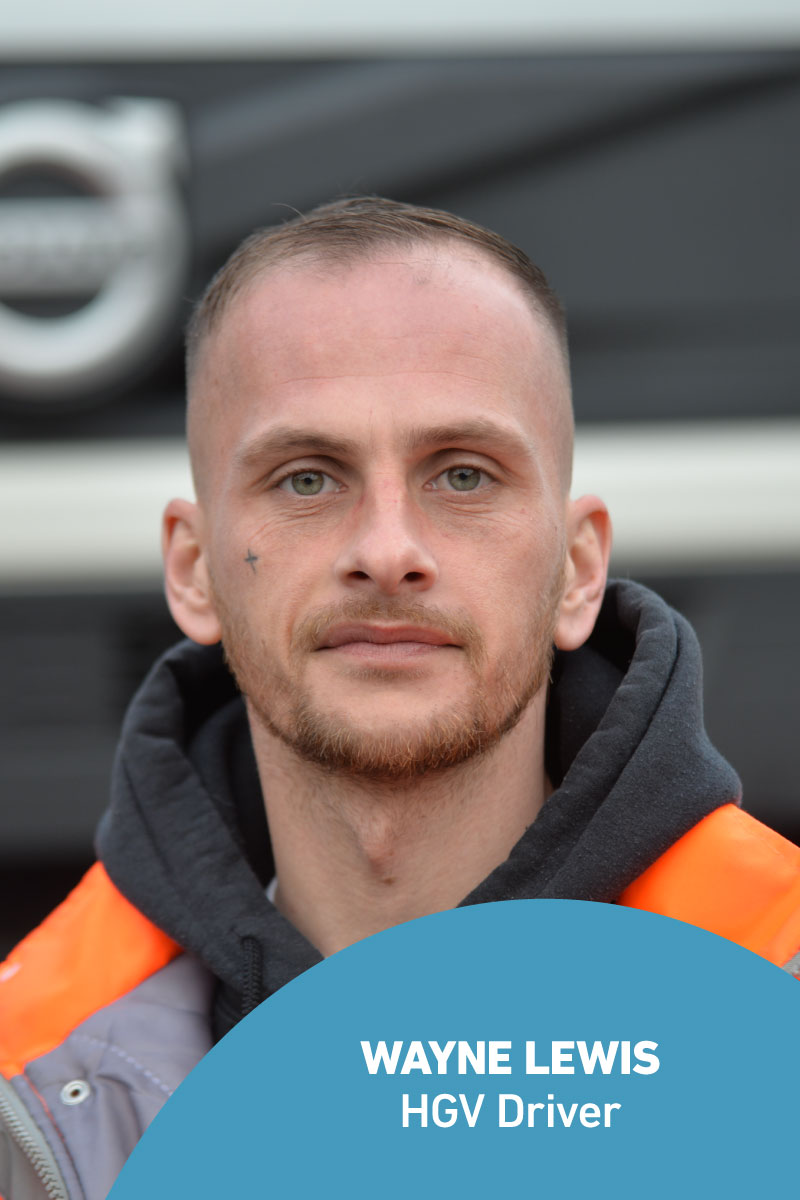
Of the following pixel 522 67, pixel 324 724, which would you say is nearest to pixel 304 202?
pixel 522 67

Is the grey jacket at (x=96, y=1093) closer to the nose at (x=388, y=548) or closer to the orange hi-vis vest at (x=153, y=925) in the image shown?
the orange hi-vis vest at (x=153, y=925)

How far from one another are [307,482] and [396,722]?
269 mm

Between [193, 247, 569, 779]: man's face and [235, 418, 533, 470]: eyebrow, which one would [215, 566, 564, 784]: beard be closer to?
[193, 247, 569, 779]: man's face

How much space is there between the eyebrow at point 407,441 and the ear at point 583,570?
0.16 meters

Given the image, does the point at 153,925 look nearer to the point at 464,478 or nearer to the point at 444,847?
the point at 444,847

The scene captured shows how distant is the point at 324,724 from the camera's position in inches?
52.3

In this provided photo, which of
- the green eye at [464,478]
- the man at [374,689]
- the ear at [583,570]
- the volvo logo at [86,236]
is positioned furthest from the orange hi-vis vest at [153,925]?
the volvo logo at [86,236]

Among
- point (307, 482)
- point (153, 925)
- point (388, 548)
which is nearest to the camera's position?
point (388, 548)

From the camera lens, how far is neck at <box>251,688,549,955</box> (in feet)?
4.64

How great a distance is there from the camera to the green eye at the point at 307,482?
139 cm

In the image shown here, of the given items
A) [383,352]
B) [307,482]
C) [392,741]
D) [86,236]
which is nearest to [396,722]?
[392,741]

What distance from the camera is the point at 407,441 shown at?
4.41 ft

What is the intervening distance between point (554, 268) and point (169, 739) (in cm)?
138

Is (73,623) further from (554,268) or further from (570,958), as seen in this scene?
(570,958)
